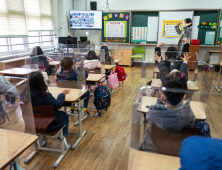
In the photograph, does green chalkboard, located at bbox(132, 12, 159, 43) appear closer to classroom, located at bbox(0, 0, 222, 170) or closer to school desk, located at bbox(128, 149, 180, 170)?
classroom, located at bbox(0, 0, 222, 170)

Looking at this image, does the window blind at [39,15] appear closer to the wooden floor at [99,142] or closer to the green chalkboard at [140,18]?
the green chalkboard at [140,18]

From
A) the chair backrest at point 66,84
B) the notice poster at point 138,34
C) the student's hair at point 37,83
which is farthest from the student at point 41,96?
the notice poster at point 138,34

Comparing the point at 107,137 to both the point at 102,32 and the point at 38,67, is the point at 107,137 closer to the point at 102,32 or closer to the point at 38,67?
the point at 38,67

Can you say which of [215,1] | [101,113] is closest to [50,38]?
[101,113]

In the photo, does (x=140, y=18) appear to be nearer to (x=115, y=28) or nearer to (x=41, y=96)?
(x=115, y=28)

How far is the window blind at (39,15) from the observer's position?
18.5 ft

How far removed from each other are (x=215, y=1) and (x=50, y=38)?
6.00 m

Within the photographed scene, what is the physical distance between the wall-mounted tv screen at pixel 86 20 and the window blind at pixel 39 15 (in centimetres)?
91

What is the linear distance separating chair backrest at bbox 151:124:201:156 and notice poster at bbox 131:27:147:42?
6368 mm

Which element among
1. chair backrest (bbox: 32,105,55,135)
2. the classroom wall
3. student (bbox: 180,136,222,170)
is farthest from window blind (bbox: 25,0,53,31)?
student (bbox: 180,136,222,170)

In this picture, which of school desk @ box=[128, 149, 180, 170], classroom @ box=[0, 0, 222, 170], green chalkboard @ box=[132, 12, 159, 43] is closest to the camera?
school desk @ box=[128, 149, 180, 170]

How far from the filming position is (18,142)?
128 centimetres

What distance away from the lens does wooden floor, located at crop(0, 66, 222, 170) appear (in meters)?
1.95

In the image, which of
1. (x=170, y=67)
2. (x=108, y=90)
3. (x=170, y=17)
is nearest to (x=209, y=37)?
(x=170, y=17)
